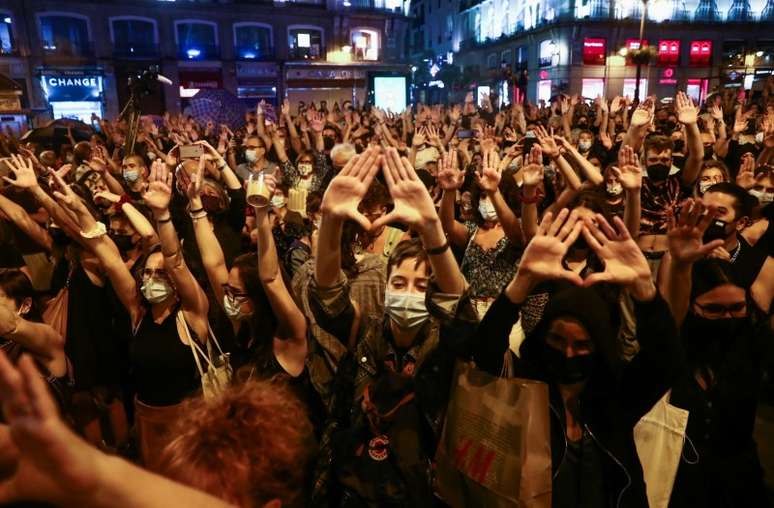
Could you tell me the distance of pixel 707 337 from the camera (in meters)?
2.59

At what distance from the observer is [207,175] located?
6.22 m

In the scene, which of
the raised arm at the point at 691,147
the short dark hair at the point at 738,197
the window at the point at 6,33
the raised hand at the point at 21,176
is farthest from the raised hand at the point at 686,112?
the window at the point at 6,33

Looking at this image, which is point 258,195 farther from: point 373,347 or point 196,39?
point 196,39

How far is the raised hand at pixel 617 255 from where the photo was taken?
6.40 feet

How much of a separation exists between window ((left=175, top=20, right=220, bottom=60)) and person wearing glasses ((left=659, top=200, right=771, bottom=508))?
34526 millimetres

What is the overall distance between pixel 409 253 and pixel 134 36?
34.4 meters

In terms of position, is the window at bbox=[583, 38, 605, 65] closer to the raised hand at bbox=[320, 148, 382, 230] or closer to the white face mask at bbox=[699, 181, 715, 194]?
the white face mask at bbox=[699, 181, 715, 194]

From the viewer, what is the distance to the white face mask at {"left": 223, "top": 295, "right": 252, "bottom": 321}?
2964 millimetres

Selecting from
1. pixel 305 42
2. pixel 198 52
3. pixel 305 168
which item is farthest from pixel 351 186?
pixel 305 42

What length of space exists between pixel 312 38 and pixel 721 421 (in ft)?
120

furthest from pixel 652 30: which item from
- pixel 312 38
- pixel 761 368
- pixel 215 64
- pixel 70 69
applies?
pixel 761 368

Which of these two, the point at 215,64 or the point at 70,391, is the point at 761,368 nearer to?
the point at 70,391

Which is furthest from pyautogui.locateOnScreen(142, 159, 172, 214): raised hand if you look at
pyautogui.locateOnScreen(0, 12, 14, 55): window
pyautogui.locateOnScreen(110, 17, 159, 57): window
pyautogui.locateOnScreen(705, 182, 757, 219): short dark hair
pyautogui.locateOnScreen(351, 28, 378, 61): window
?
pyautogui.locateOnScreen(351, 28, 378, 61): window

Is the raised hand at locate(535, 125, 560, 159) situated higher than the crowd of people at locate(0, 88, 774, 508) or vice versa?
the raised hand at locate(535, 125, 560, 159)
